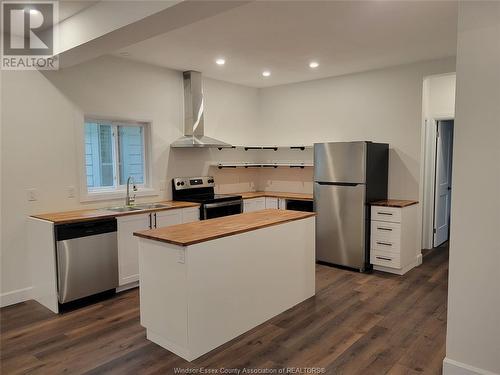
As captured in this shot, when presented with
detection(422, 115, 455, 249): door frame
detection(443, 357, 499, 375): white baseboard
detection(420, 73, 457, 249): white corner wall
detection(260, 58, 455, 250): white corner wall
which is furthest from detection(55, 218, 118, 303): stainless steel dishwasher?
detection(422, 115, 455, 249): door frame

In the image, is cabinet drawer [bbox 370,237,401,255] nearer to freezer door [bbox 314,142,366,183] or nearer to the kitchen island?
freezer door [bbox 314,142,366,183]

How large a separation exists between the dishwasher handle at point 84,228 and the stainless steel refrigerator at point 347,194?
2.67 meters

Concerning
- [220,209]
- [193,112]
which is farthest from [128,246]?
[193,112]

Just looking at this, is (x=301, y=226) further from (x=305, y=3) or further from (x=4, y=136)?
(x=4, y=136)

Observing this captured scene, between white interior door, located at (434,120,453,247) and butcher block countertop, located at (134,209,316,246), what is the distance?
3055 millimetres

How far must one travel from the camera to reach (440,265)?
15.9 feet

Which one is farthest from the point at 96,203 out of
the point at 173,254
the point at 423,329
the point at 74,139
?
the point at 423,329

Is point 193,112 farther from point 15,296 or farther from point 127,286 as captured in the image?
point 15,296

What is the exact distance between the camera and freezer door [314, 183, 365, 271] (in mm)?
4605

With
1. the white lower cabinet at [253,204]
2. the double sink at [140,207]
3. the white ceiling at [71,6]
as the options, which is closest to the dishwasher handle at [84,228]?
the double sink at [140,207]

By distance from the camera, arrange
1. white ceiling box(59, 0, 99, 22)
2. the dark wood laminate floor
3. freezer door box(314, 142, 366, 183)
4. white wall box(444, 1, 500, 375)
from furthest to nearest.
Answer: freezer door box(314, 142, 366, 183) < white ceiling box(59, 0, 99, 22) < the dark wood laminate floor < white wall box(444, 1, 500, 375)

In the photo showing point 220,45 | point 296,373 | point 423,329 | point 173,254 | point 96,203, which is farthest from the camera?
point 96,203

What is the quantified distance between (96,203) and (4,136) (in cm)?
117

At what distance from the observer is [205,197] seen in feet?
16.9
